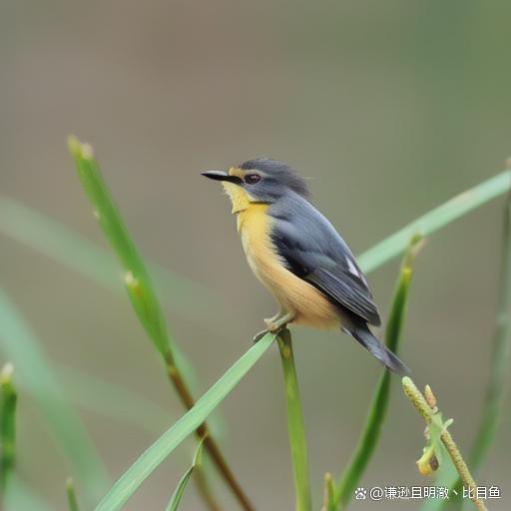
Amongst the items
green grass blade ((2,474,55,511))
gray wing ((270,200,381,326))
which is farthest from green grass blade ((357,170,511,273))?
green grass blade ((2,474,55,511))

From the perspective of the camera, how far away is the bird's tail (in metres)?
0.63

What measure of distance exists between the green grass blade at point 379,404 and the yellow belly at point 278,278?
0.42 feet

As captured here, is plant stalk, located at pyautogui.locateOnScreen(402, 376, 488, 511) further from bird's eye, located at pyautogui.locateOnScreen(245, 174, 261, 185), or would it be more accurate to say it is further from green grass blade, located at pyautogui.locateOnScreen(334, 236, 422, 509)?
bird's eye, located at pyautogui.locateOnScreen(245, 174, 261, 185)

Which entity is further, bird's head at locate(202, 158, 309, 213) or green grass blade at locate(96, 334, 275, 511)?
bird's head at locate(202, 158, 309, 213)

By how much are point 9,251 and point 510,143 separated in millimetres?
1194

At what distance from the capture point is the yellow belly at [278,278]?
79cm

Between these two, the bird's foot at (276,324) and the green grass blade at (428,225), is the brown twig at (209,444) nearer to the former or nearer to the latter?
the bird's foot at (276,324)

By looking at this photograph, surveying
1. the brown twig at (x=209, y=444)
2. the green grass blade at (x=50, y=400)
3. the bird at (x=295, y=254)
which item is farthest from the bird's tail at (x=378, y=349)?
the green grass blade at (x=50, y=400)

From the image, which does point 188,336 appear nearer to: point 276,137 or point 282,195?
point 276,137

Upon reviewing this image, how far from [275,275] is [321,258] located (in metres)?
0.07

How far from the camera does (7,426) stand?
0.62 metres

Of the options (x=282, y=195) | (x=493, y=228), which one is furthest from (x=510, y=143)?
(x=282, y=195)

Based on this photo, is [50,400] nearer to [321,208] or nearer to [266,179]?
[266,179]

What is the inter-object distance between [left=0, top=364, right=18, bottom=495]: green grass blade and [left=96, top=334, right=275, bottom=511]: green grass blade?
8cm
